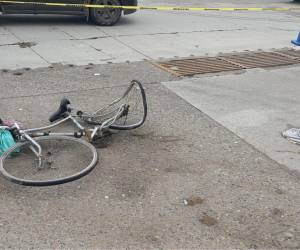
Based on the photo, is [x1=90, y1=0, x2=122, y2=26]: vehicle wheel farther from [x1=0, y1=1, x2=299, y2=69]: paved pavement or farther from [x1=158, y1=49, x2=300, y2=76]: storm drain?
[x1=158, y1=49, x2=300, y2=76]: storm drain

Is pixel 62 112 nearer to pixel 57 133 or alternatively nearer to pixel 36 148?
pixel 57 133

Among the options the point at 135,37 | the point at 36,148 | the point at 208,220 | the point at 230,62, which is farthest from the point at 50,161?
the point at 135,37

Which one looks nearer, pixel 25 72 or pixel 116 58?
pixel 25 72

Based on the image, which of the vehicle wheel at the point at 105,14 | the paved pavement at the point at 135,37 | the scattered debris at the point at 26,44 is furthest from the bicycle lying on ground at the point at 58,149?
the vehicle wheel at the point at 105,14

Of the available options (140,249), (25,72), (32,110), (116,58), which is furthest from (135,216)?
(116,58)

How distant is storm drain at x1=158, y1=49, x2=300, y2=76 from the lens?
7840 mm

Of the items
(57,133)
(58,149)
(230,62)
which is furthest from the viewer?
(230,62)

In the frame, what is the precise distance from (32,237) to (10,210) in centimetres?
43

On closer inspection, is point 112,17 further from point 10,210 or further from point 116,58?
point 10,210

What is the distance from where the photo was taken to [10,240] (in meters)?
3.41

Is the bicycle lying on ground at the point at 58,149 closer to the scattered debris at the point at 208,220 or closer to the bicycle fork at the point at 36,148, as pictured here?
the bicycle fork at the point at 36,148

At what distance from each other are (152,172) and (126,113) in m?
1.09

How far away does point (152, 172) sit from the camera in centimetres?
446

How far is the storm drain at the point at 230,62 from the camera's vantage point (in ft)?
25.7
